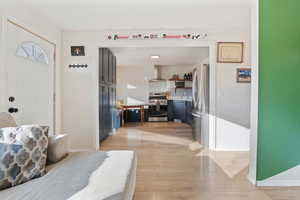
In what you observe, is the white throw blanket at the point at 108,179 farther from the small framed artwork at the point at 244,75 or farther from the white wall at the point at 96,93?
the small framed artwork at the point at 244,75

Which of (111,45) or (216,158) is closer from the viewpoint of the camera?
(216,158)

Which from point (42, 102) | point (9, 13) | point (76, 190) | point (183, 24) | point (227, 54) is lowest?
point (76, 190)

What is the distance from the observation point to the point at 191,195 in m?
1.95

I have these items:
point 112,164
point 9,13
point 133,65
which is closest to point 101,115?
point 9,13

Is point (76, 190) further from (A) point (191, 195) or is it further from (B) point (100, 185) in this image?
(A) point (191, 195)

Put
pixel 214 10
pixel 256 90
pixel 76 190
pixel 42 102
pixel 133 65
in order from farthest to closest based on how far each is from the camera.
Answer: pixel 133 65 < pixel 42 102 < pixel 214 10 < pixel 256 90 < pixel 76 190

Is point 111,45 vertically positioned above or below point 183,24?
below

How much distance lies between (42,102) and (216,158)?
9.89 ft

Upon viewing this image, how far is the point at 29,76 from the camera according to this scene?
2.60 metres

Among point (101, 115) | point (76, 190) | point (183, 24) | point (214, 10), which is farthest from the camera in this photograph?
point (101, 115)

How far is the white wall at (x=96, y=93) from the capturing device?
3.43m

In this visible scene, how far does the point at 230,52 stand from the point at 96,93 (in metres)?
2.64

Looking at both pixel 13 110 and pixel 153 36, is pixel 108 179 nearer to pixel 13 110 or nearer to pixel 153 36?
pixel 13 110

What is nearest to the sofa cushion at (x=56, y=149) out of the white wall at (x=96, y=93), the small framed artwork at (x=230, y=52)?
the white wall at (x=96, y=93)
